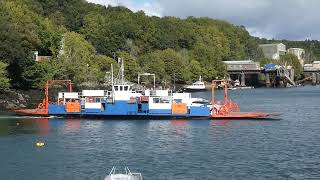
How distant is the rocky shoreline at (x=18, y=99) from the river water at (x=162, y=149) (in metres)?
19.0

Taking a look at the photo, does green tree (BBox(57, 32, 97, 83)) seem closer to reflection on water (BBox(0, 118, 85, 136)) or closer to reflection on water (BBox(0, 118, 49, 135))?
reflection on water (BBox(0, 118, 85, 136))

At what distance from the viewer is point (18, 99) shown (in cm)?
11025

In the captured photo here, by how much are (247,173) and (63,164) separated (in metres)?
15.7

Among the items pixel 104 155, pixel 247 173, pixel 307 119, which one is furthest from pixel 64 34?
pixel 247 173

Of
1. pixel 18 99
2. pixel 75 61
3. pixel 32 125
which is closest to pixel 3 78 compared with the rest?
pixel 18 99

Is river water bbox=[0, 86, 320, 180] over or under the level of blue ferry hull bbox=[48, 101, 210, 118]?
under

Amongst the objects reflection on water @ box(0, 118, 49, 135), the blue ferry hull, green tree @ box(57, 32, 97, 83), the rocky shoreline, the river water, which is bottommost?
the river water

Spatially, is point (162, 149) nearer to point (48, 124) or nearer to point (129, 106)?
point (48, 124)

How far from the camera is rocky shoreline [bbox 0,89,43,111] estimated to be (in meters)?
105

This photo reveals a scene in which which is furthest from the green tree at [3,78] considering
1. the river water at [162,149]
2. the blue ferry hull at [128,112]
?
the river water at [162,149]

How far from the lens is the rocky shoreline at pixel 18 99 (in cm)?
10462

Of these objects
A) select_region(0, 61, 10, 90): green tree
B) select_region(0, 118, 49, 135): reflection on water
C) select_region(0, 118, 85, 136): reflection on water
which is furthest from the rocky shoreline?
Answer: select_region(0, 118, 85, 136): reflection on water

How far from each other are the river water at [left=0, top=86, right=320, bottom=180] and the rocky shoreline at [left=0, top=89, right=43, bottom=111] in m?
19.0

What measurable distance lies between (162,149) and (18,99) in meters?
59.3
